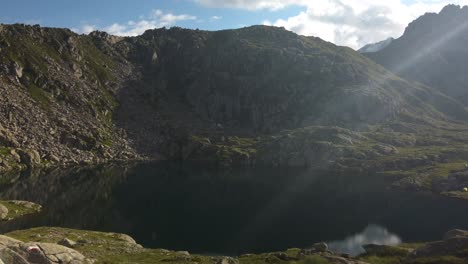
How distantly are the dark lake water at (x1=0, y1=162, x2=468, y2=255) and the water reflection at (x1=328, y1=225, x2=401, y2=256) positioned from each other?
8.8 inches

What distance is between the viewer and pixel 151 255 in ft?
207

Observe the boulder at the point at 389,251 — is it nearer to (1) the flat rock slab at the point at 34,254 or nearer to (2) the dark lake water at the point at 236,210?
(2) the dark lake water at the point at 236,210

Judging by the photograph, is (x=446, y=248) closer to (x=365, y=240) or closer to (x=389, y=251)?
(x=389, y=251)

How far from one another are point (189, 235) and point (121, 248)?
102ft

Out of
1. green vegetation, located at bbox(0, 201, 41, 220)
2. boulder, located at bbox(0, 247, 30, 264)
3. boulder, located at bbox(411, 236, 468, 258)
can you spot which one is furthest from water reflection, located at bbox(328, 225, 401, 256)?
green vegetation, located at bbox(0, 201, 41, 220)

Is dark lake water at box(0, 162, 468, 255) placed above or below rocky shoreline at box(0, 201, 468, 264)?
below

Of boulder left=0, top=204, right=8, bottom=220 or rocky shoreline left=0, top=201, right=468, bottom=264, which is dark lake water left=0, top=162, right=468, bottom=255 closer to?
boulder left=0, top=204, right=8, bottom=220

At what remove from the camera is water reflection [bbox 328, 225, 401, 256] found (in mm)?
87438

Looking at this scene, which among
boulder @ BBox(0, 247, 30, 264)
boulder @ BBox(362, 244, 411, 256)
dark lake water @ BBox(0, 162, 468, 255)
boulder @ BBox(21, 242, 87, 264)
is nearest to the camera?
boulder @ BBox(0, 247, 30, 264)

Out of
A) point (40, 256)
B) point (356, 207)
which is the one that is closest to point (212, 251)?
point (40, 256)

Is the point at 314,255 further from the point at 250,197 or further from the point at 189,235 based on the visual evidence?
the point at 250,197

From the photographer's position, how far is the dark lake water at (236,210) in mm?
97375

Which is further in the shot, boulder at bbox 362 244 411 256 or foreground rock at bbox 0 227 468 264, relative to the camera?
boulder at bbox 362 244 411 256

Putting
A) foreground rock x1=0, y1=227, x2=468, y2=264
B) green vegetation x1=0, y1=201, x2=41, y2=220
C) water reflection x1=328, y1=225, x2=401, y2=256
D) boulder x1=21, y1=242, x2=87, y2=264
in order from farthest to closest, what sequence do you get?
green vegetation x1=0, y1=201, x2=41, y2=220
water reflection x1=328, y1=225, x2=401, y2=256
foreground rock x1=0, y1=227, x2=468, y2=264
boulder x1=21, y1=242, x2=87, y2=264
